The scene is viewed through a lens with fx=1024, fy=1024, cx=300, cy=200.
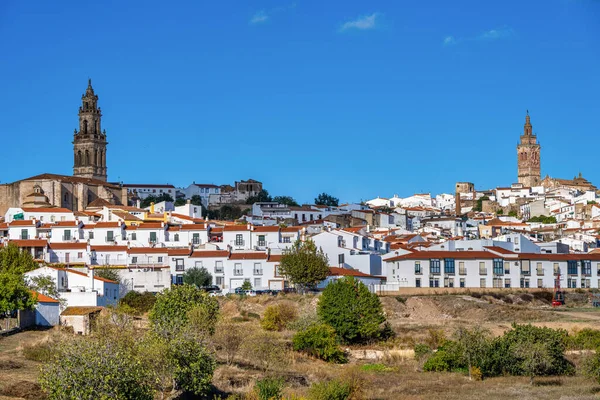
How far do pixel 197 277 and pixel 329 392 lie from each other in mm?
33135

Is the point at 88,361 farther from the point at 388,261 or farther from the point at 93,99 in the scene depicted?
the point at 93,99

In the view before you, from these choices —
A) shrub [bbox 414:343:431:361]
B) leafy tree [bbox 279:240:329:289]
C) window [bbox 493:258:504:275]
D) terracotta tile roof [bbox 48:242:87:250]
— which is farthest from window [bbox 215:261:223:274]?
shrub [bbox 414:343:431:361]

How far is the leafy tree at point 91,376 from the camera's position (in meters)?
30.8

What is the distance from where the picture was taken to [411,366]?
165 ft

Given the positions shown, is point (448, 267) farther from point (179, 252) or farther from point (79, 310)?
point (79, 310)

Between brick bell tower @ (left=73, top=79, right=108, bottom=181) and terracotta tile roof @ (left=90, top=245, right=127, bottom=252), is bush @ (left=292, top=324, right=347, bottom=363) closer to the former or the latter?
terracotta tile roof @ (left=90, top=245, right=127, bottom=252)

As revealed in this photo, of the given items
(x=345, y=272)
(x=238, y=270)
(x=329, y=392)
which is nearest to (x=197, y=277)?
(x=238, y=270)

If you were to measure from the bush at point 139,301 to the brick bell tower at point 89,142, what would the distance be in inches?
3415

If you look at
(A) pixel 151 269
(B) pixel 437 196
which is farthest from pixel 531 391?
(B) pixel 437 196

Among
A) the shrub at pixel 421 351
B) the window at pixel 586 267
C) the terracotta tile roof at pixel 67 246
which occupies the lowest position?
the shrub at pixel 421 351

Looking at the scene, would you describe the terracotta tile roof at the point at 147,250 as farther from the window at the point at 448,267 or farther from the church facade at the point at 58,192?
the church facade at the point at 58,192

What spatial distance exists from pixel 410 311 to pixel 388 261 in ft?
31.4

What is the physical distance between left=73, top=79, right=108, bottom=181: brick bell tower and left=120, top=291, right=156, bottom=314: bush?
8674 centimetres

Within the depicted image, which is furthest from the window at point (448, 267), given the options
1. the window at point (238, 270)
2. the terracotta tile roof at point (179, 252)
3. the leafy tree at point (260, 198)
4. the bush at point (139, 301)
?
the leafy tree at point (260, 198)
